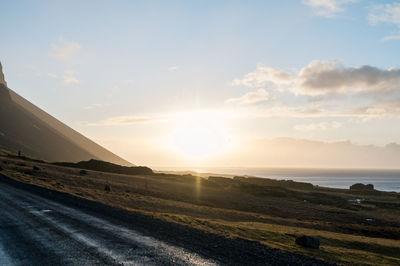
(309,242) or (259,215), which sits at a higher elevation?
(309,242)

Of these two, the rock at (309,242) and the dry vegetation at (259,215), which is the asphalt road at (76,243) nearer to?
the dry vegetation at (259,215)

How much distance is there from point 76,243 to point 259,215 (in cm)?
3610

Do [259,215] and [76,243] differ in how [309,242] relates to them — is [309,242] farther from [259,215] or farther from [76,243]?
[259,215]

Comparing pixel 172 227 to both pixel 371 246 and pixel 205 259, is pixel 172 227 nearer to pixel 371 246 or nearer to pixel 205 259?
pixel 205 259

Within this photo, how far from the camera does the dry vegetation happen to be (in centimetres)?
2427

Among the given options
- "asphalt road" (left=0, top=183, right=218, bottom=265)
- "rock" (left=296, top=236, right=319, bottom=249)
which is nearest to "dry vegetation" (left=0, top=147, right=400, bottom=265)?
"rock" (left=296, top=236, right=319, bottom=249)

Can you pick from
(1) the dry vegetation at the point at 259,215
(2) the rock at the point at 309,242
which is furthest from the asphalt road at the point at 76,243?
(2) the rock at the point at 309,242

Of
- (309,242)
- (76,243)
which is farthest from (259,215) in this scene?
(76,243)

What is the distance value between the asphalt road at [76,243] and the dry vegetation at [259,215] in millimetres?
6924

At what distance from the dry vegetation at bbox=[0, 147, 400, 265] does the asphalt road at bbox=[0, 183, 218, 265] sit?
692cm

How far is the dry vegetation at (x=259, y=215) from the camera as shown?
79.6 feet

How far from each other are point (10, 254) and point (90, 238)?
11.0 ft

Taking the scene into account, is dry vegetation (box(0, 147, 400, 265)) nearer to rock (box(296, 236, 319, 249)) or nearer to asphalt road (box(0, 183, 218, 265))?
rock (box(296, 236, 319, 249))

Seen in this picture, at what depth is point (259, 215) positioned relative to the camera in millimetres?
45156
